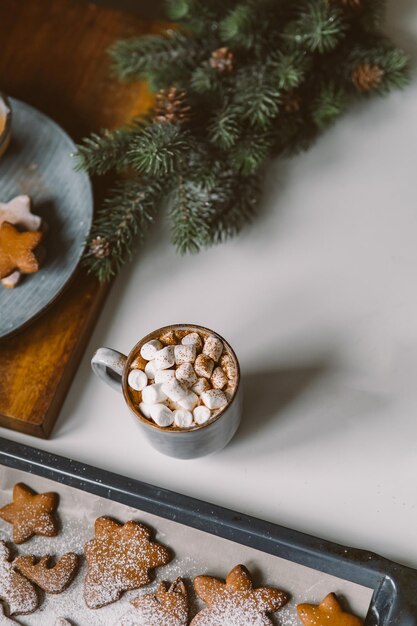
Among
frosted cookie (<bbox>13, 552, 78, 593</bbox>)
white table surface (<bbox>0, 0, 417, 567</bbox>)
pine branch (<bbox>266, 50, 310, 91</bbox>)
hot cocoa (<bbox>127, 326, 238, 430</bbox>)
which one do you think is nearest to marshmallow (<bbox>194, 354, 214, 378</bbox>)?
hot cocoa (<bbox>127, 326, 238, 430</bbox>)

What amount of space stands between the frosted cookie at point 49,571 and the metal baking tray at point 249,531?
76 millimetres

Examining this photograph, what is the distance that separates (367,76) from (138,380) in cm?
49

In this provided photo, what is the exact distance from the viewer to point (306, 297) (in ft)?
3.04

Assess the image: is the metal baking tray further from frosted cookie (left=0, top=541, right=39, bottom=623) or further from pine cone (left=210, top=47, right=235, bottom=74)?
pine cone (left=210, top=47, right=235, bottom=74)

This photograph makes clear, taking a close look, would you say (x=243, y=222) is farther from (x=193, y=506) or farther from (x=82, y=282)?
A: (x=193, y=506)

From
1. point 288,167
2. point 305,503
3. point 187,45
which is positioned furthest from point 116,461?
point 187,45

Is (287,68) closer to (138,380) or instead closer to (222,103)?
(222,103)

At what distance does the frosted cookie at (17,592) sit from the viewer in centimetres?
79

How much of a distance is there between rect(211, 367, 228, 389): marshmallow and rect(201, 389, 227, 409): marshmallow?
0.01 m

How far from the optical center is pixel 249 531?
79 cm

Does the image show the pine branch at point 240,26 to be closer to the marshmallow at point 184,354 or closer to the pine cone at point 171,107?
the pine cone at point 171,107

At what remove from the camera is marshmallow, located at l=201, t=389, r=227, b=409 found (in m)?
0.76

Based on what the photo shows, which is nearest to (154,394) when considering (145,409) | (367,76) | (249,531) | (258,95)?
(145,409)

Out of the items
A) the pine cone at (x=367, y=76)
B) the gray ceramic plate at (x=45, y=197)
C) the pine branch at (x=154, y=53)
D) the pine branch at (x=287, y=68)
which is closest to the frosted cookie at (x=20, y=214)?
the gray ceramic plate at (x=45, y=197)
